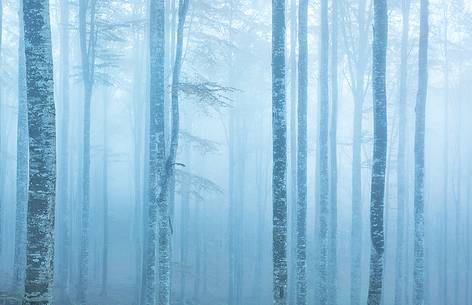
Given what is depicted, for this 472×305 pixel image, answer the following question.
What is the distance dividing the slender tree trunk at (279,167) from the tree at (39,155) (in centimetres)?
466

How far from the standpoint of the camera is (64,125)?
2000cm

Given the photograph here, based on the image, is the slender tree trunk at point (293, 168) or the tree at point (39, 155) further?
the slender tree trunk at point (293, 168)

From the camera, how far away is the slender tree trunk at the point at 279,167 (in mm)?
9711

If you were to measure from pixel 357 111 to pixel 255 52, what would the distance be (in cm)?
742

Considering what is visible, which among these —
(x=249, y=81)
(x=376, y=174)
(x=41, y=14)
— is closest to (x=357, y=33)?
(x=249, y=81)

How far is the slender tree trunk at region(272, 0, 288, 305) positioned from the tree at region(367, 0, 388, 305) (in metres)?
1.91

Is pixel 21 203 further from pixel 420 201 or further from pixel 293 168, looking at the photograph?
pixel 420 201

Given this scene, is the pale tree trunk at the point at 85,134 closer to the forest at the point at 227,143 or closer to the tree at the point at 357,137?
the forest at the point at 227,143

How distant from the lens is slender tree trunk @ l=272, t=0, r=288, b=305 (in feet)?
31.9

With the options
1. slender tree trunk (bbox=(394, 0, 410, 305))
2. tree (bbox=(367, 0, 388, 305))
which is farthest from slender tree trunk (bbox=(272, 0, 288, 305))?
slender tree trunk (bbox=(394, 0, 410, 305))

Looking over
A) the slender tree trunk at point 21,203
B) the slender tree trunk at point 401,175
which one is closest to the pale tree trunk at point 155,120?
the slender tree trunk at point 21,203

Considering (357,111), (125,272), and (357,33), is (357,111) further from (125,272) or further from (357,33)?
(125,272)

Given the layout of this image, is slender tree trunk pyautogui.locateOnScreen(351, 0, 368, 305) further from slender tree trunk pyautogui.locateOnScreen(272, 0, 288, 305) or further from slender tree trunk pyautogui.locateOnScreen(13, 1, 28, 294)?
slender tree trunk pyautogui.locateOnScreen(13, 1, 28, 294)

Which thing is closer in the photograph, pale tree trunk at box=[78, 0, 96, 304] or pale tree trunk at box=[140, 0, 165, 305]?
pale tree trunk at box=[140, 0, 165, 305]
